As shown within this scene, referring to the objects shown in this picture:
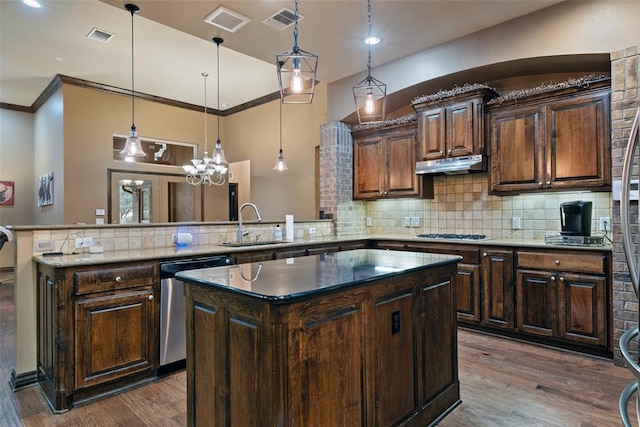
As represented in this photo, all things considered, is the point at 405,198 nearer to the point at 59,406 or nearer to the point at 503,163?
the point at 503,163

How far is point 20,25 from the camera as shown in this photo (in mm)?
4441

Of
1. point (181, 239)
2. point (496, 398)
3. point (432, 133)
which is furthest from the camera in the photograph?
point (432, 133)

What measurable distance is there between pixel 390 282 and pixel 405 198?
10.4 feet

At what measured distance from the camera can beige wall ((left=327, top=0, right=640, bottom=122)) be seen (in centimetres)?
302

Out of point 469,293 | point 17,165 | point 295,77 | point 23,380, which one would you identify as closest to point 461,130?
point 469,293

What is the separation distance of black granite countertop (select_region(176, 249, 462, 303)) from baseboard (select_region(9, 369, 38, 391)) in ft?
6.06

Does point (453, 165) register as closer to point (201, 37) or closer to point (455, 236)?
point (455, 236)

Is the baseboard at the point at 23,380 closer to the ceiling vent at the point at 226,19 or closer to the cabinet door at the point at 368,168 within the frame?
the ceiling vent at the point at 226,19

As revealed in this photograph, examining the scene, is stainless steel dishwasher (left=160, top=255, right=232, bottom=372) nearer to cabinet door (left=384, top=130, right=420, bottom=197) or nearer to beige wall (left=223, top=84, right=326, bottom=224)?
cabinet door (left=384, top=130, right=420, bottom=197)

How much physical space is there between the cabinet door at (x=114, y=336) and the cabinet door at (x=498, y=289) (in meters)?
2.98

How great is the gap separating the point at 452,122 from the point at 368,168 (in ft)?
4.37

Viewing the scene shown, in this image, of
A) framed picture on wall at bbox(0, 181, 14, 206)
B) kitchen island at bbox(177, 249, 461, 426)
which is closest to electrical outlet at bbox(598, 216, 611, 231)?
kitchen island at bbox(177, 249, 461, 426)

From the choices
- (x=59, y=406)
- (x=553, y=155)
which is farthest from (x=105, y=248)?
(x=553, y=155)

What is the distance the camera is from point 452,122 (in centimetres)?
414
